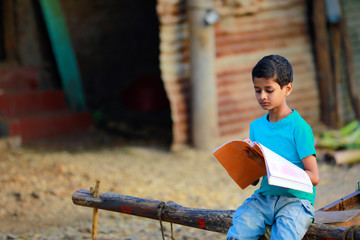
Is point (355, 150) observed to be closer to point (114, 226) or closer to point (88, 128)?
point (114, 226)

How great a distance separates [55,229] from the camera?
179 inches

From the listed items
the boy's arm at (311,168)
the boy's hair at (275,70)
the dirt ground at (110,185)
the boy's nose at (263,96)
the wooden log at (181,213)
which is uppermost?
the boy's hair at (275,70)

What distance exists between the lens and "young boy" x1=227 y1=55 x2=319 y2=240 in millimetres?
2568

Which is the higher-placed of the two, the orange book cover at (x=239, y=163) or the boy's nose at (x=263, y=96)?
the boy's nose at (x=263, y=96)

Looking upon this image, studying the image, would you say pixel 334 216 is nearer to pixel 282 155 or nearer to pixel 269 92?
pixel 282 155

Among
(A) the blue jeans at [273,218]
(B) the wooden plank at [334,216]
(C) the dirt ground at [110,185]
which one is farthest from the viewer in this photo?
(C) the dirt ground at [110,185]

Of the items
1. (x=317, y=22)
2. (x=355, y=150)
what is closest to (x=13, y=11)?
(x=317, y=22)

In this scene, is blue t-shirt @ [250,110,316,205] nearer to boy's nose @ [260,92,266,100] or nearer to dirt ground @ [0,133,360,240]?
boy's nose @ [260,92,266,100]

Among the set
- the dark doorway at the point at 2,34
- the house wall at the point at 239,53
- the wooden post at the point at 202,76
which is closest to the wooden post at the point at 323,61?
the house wall at the point at 239,53

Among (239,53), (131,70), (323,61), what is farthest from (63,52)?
(323,61)

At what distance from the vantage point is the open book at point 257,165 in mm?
2371

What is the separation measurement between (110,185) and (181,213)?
9.17 ft

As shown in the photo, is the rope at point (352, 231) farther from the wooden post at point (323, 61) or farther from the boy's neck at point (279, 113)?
the wooden post at point (323, 61)

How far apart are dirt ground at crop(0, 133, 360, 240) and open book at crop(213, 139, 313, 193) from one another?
1.69 m
